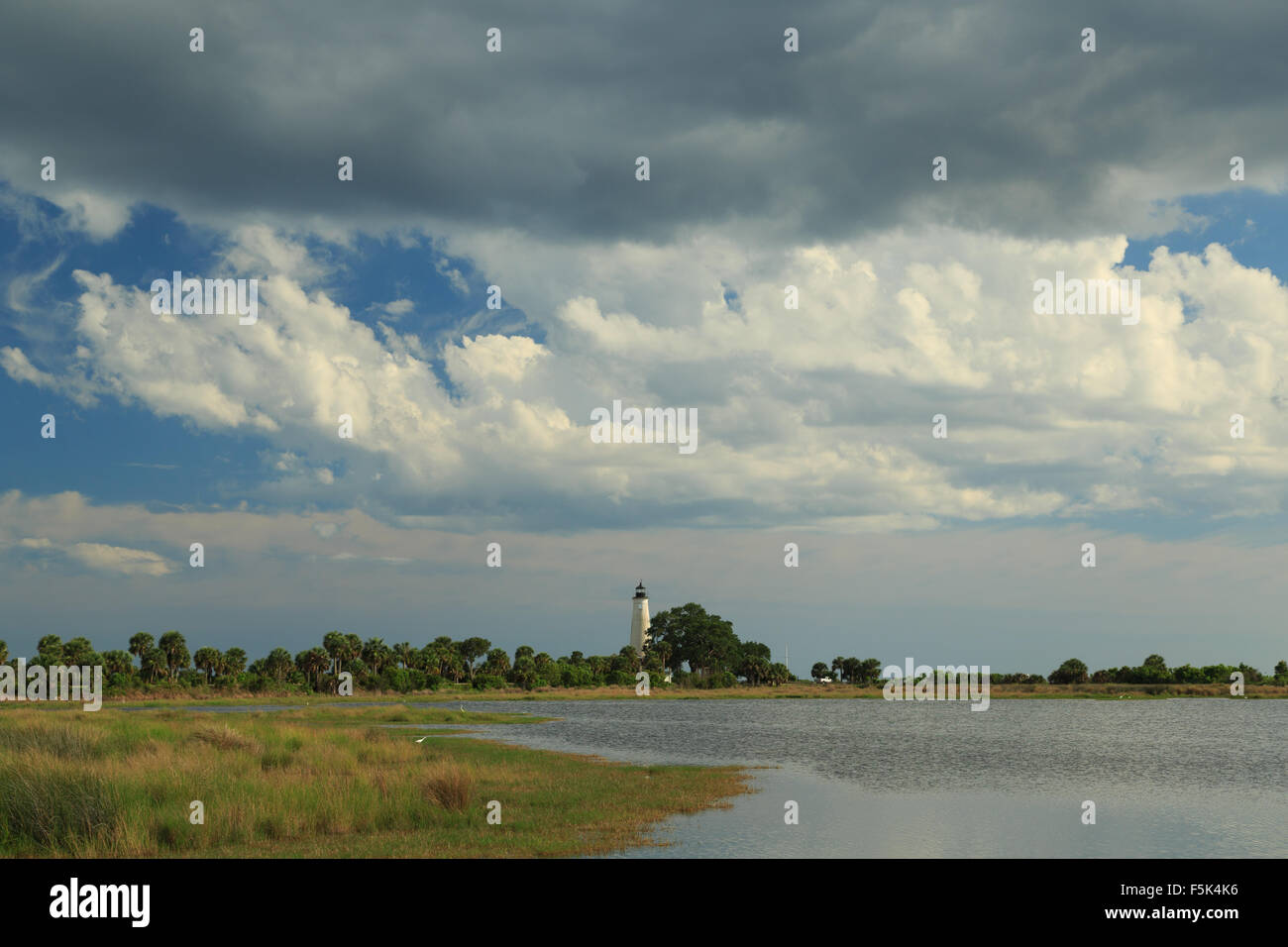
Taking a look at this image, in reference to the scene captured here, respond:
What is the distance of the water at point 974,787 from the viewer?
82.8 feet

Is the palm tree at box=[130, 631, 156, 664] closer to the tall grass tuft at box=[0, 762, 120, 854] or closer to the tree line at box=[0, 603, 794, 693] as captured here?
the tree line at box=[0, 603, 794, 693]

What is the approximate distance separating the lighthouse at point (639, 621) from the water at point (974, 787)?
352ft

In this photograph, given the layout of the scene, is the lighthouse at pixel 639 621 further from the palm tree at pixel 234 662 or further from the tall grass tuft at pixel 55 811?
the tall grass tuft at pixel 55 811

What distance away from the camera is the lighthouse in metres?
188

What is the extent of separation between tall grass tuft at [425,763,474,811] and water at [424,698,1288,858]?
5.88 meters

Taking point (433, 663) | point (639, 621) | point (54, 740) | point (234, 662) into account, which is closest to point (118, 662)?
point (234, 662)

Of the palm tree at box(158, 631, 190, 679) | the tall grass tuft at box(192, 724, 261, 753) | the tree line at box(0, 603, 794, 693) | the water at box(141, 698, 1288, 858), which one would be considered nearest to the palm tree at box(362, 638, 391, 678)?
the tree line at box(0, 603, 794, 693)

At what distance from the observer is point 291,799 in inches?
965
